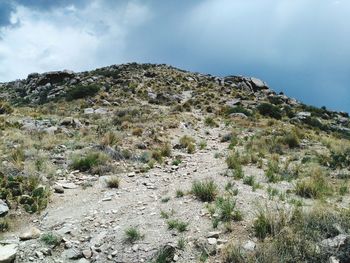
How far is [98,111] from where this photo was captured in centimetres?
2973

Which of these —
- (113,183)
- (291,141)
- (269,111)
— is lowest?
(113,183)

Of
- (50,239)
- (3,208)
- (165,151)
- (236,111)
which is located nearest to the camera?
(50,239)

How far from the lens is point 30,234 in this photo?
8500mm

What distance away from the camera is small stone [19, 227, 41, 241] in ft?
27.6

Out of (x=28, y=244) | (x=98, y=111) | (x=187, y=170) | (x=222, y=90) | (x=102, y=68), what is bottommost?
(x=28, y=244)

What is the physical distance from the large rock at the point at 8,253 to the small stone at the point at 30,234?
0.48 metres

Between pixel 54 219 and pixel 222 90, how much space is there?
3834cm

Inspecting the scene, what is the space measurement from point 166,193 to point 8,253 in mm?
4692

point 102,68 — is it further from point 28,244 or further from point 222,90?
point 28,244

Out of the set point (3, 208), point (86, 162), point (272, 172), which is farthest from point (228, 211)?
point (86, 162)

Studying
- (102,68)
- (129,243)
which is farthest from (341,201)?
(102,68)

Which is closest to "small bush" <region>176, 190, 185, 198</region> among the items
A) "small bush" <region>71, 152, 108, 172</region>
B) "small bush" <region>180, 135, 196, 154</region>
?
"small bush" <region>71, 152, 108, 172</region>

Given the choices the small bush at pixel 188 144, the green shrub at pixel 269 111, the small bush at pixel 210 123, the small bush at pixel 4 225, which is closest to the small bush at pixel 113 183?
the small bush at pixel 4 225

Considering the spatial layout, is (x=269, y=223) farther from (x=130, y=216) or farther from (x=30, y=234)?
(x=30, y=234)
